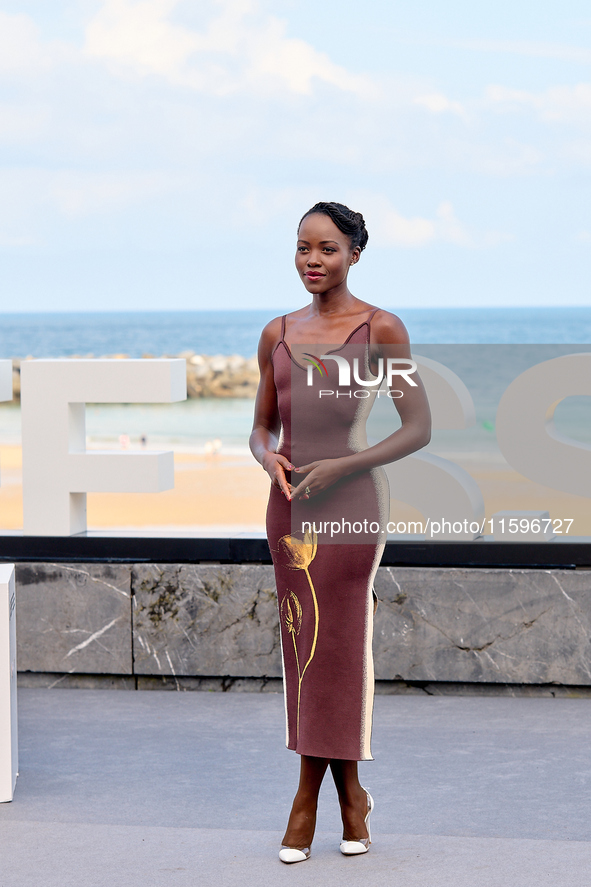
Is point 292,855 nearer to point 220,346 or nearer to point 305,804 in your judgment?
point 305,804

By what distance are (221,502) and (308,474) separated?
4421 mm

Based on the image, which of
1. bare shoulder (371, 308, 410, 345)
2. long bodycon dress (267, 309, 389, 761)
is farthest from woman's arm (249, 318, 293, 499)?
bare shoulder (371, 308, 410, 345)

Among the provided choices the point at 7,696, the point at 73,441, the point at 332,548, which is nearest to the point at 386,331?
the point at 332,548

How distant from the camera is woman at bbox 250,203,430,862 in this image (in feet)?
9.30

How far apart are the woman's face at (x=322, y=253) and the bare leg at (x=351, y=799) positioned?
1269 mm

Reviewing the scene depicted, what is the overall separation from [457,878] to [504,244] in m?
34.2

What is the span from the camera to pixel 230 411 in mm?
19922

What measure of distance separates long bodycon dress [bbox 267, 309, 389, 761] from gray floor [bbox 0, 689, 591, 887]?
389 millimetres

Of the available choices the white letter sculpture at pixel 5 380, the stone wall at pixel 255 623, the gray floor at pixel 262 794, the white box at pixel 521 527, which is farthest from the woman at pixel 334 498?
the white letter sculpture at pixel 5 380

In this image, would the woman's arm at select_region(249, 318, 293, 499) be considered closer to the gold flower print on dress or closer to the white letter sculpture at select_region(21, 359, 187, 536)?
the gold flower print on dress

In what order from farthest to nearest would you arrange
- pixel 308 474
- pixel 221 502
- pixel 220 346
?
pixel 220 346, pixel 221 502, pixel 308 474

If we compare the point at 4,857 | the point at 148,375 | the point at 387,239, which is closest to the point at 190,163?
the point at 387,239

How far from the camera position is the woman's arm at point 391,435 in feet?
9.14

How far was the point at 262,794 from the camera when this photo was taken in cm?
351
